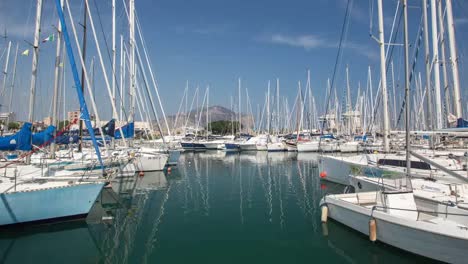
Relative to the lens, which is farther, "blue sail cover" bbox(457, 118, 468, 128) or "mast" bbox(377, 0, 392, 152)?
"mast" bbox(377, 0, 392, 152)

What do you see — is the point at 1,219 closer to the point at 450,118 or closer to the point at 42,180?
the point at 42,180

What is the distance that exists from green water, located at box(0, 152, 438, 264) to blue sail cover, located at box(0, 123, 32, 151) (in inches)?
168

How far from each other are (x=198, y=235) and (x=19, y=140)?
9.68m

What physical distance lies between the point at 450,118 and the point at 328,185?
29.1 ft

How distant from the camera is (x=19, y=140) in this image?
49.5ft

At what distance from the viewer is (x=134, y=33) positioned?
31656 mm

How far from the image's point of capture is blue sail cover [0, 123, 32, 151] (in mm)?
15094

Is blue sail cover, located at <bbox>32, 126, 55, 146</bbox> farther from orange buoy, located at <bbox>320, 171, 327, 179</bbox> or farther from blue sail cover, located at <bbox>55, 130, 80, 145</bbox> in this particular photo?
orange buoy, located at <bbox>320, 171, 327, 179</bbox>

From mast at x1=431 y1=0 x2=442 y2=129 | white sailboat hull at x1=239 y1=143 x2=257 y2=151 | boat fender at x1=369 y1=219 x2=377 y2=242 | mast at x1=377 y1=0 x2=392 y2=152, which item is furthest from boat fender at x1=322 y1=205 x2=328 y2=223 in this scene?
white sailboat hull at x1=239 y1=143 x2=257 y2=151

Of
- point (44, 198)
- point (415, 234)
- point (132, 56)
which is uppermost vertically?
point (132, 56)

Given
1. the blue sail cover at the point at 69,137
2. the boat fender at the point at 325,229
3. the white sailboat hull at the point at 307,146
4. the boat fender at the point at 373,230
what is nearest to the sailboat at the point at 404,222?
the boat fender at the point at 373,230

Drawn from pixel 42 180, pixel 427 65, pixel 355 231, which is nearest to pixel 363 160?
pixel 427 65

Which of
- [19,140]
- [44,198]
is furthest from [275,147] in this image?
[44,198]

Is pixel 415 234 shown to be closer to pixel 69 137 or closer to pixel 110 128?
pixel 110 128
